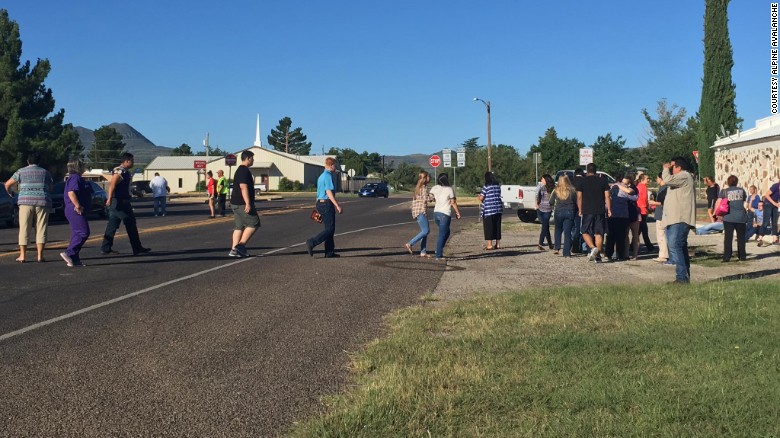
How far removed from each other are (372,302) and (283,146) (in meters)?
163

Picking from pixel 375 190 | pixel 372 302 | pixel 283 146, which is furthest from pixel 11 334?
pixel 283 146

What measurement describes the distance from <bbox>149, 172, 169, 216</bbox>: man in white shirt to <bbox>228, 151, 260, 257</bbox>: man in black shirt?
1530cm

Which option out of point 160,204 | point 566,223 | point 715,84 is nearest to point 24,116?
point 160,204

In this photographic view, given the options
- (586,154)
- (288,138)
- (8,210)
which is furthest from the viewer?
(288,138)

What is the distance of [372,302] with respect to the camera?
29.9ft

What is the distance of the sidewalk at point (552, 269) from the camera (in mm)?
11031

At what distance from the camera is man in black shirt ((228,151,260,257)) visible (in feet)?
43.1

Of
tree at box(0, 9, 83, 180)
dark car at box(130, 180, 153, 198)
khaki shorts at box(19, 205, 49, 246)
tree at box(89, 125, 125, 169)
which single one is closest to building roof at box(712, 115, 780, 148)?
khaki shorts at box(19, 205, 49, 246)

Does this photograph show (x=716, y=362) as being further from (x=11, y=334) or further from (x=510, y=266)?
(x=510, y=266)

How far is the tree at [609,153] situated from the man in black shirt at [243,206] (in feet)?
195

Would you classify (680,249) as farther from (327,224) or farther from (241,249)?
(241,249)

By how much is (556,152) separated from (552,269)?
5764cm

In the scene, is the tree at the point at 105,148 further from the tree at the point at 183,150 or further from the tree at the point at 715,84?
the tree at the point at 715,84

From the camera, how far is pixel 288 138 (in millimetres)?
169750
